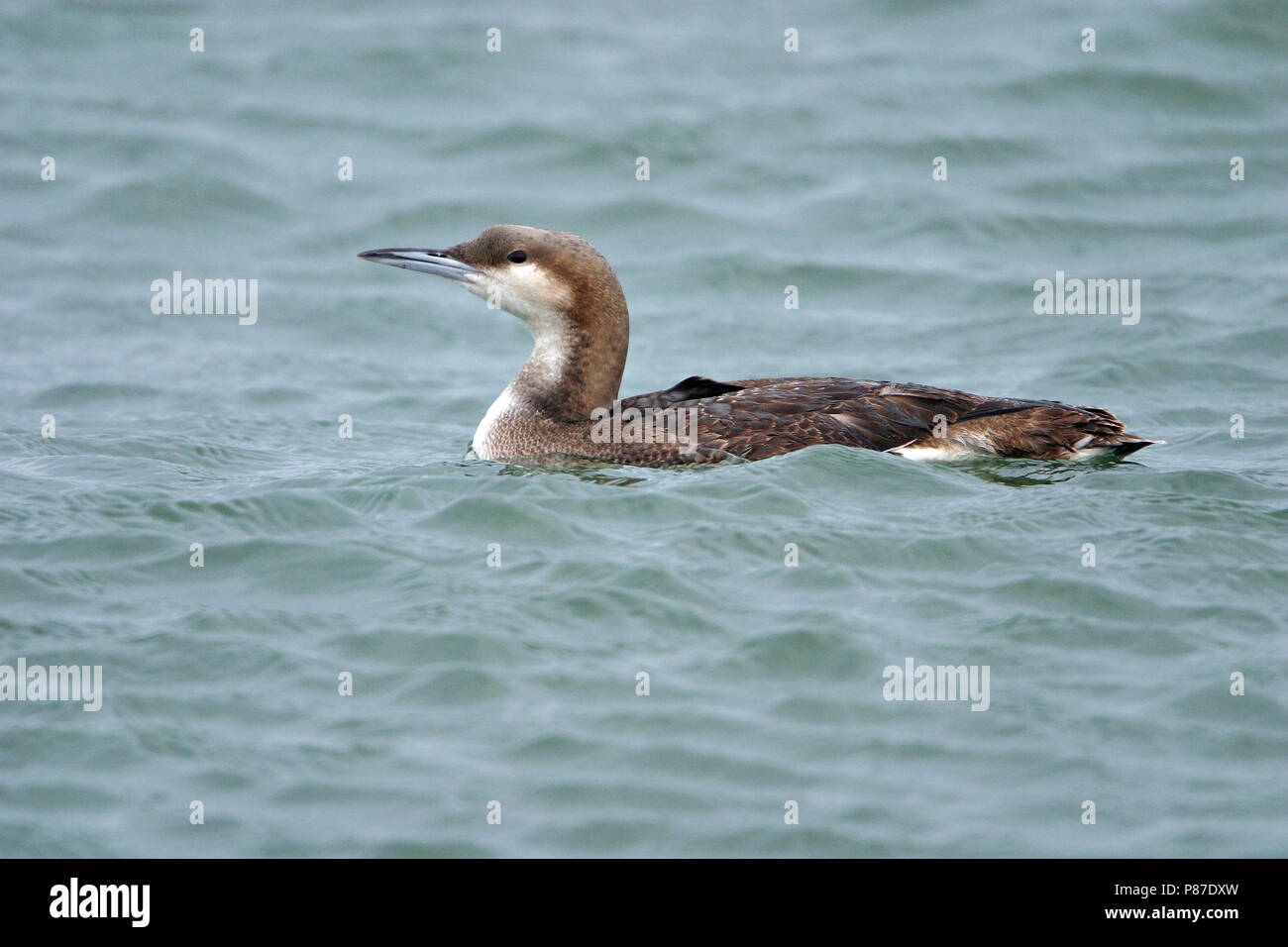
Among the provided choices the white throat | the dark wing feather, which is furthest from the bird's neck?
the dark wing feather

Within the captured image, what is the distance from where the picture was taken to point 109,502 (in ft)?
22.3

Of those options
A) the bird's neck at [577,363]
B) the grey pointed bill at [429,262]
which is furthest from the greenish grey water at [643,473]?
the grey pointed bill at [429,262]

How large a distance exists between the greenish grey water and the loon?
0.77ft

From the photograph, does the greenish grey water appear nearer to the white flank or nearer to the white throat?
the white flank

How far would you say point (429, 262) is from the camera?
7566mm

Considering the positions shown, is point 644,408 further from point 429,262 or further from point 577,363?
point 429,262

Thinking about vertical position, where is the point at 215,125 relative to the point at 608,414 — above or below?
above

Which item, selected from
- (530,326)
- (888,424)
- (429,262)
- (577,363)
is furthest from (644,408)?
(429,262)

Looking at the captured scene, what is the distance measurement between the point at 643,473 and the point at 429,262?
157 cm

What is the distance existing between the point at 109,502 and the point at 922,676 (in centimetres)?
374

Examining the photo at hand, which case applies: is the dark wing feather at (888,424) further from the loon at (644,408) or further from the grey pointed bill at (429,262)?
the grey pointed bill at (429,262)

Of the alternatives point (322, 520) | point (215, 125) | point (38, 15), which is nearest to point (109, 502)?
point (322, 520)

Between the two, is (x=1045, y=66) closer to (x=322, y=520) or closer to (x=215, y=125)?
(x=215, y=125)

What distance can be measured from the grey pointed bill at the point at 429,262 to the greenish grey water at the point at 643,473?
0.97 m
